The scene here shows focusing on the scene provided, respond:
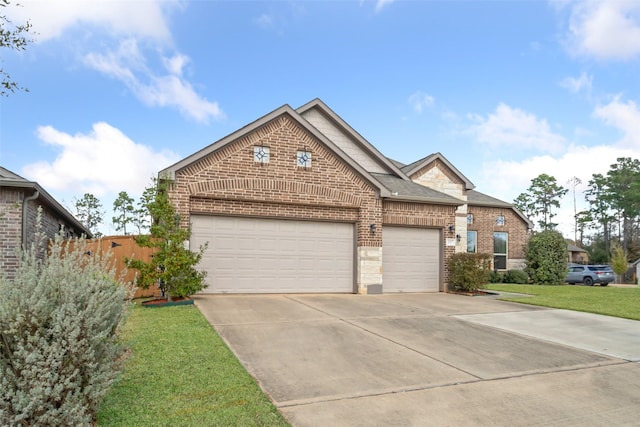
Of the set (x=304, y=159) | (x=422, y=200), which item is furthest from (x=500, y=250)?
(x=304, y=159)

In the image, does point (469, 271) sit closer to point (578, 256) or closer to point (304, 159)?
point (304, 159)

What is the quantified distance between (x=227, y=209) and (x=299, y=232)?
2.36 m

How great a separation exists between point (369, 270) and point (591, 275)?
2278 centimetres

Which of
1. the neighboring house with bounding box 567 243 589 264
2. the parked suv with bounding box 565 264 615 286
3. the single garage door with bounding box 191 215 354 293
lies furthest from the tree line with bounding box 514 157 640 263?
the single garage door with bounding box 191 215 354 293

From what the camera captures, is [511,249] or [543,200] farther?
[543,200]

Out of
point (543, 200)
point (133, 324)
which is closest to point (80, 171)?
point (133, 324)

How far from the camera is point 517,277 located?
74.7 ft

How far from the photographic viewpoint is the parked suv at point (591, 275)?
91.1 feet

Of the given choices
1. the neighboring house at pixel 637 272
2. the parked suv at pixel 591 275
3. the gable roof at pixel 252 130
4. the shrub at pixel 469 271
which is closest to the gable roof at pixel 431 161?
the shrub at pixel 469 271

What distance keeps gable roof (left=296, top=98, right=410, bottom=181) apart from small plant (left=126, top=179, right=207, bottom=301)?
7.98 m

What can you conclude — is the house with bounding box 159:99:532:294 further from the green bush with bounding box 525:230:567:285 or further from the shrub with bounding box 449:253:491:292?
the green bush with bounding box 525:230:567:285

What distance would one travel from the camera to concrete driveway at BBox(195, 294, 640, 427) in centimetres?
401

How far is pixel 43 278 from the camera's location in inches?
132

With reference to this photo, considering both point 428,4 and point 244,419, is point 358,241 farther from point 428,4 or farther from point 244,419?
point 244,419
